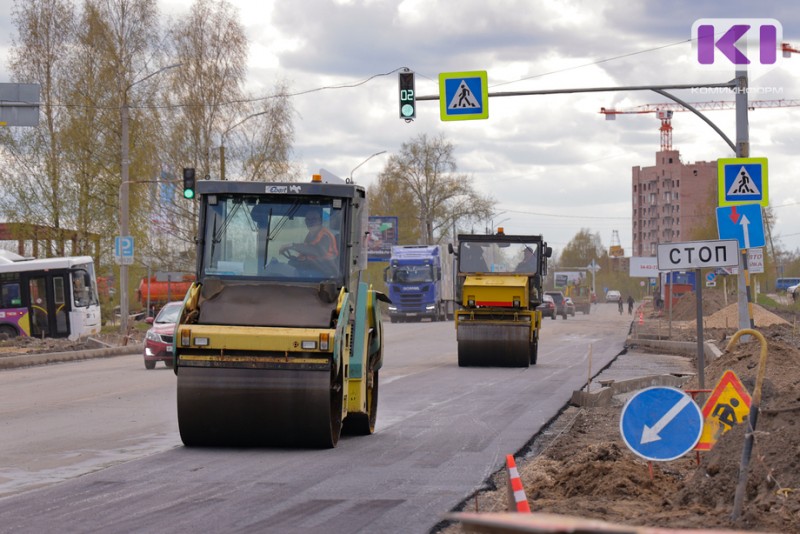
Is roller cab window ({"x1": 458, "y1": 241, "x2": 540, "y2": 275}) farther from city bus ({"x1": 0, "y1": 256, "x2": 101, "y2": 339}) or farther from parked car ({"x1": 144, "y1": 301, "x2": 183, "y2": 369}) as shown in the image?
city bus ({"x1": 0, "y1": 256, "x2": 101, "y2": 339})

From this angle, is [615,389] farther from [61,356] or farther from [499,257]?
[61,356]

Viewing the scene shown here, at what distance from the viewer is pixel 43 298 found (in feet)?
132

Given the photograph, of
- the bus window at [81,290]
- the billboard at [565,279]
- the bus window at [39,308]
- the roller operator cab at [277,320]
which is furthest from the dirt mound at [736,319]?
the billboard at [565,279]

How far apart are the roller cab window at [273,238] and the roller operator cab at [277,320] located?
0.4 inches

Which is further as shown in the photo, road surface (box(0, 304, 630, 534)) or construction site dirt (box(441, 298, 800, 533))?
road surface (box(0, 304, 630, 534))

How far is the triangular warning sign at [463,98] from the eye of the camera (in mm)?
23953

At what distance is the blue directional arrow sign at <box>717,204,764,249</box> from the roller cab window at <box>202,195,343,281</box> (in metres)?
7.54

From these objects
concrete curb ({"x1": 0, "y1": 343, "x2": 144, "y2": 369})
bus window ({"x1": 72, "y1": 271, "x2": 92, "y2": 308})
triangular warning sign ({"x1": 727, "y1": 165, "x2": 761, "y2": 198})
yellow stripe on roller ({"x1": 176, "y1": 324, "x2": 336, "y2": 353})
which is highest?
triangular warning sign ({"x1": 727, "y1": 165, "x2": 761, "y2": 198})

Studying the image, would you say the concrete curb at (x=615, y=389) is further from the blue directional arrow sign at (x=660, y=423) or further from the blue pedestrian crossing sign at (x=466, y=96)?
the blue directional arrow sign at (x=660, y=423)

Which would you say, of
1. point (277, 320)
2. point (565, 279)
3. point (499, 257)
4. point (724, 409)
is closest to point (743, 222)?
point (277, 320)

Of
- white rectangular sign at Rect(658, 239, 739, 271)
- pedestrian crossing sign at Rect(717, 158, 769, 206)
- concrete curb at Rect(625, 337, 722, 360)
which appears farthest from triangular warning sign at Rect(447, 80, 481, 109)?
concrete curb at Rect(625, 337, 722, 360)

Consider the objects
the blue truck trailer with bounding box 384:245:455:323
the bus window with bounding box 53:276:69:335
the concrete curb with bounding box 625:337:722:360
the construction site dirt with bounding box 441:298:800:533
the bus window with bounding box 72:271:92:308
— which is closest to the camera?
the construction site dirt with bounding box 441:298:800:533

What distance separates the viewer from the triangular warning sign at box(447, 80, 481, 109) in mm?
23953

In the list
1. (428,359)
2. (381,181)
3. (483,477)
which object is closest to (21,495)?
(483,477)
